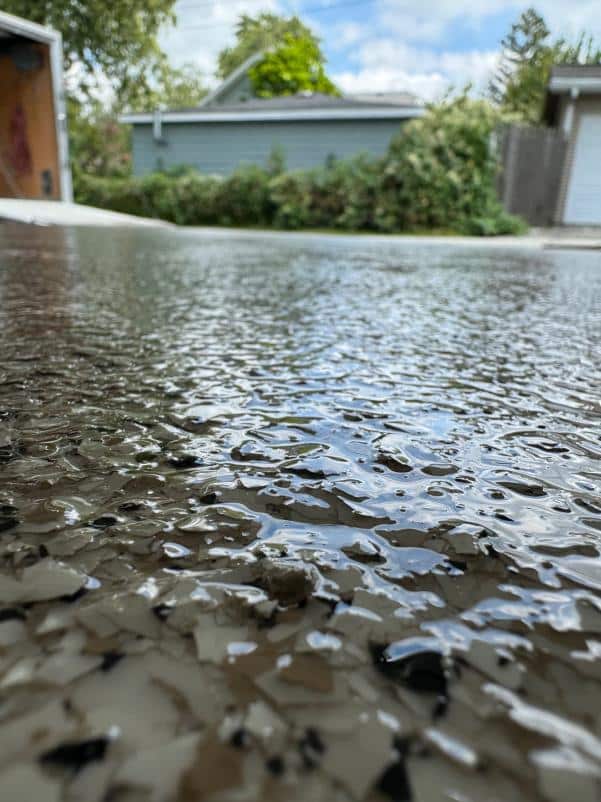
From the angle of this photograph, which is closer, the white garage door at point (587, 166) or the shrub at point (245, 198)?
the white garage door at point (587, 166)

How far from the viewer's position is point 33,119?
14055 millimetres

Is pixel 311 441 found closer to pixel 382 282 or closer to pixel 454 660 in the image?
pixel 454 660

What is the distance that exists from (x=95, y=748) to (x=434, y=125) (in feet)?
49.4

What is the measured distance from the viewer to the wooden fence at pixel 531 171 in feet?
45.6

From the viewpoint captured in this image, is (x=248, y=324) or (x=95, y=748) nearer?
(x=95, y=748)

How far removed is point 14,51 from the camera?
13477 millimetres

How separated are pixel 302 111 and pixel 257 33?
22.3 meters

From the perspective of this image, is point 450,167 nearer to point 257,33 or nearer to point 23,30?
point 23,30

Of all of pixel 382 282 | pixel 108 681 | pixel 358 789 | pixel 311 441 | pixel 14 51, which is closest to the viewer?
pixel 358 789

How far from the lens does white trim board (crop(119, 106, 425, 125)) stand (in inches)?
663

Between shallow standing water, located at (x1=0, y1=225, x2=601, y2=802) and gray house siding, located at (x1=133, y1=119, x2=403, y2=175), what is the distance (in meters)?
17.2

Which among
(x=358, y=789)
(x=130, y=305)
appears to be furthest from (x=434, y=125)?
(x=358, y=789)

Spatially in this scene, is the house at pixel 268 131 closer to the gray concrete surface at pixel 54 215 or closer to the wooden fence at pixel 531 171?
the wooden fence at pixel 531 171

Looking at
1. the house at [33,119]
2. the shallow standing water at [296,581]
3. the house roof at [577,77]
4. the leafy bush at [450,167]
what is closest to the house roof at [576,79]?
the house roof at [577,77]
